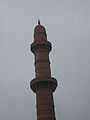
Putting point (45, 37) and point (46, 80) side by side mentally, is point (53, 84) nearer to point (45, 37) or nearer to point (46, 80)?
point (46, 80)

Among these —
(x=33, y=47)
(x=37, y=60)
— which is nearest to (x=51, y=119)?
(x=37, y=60)

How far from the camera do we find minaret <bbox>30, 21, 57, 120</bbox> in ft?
63.6

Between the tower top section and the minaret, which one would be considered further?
the tower top section

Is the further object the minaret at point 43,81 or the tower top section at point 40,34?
the tower top section at point 40,34

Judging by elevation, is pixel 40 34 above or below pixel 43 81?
above

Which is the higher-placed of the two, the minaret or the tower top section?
the tower top section

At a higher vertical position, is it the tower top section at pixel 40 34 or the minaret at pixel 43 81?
the tower top section at pixel 40 34

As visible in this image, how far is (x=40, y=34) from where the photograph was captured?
75.9 ft

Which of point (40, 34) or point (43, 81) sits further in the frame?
point (40, 34)

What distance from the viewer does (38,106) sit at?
19.6m

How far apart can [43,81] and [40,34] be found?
4906 millimetres

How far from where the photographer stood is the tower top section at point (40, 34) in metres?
22.7

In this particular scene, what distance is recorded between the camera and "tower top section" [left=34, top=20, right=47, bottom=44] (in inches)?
894

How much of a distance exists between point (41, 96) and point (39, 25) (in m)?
7.28
